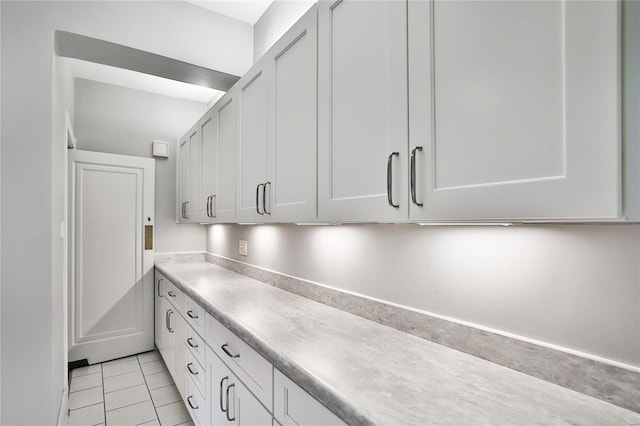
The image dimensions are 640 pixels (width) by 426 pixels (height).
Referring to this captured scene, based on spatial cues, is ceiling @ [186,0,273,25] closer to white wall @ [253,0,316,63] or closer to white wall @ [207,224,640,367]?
white wall @ [253,0,316,63]

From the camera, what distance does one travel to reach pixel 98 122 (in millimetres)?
3340

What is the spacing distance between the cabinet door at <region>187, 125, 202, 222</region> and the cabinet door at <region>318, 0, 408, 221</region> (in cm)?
191

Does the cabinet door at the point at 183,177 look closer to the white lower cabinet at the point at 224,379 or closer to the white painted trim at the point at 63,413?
the white lower cabinet at the point at 224,379

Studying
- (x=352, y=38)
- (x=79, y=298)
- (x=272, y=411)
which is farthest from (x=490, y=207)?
(x=79, y=298)

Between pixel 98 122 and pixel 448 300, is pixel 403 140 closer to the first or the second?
pixel 448 300

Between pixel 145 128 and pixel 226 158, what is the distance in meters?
1.89

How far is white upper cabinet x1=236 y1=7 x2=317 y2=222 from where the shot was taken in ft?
4.57

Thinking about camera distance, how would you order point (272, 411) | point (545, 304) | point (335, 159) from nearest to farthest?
point (545, 304) → point (272, 411) → point (335, 159)

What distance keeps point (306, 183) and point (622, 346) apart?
1.10 meters

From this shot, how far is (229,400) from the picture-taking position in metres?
1.46

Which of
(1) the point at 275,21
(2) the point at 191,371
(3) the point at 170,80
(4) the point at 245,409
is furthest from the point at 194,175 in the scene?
(4) the point at 245,409

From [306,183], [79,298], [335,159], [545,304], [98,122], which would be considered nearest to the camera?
[545,304]

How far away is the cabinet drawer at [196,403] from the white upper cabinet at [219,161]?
1.07 metres

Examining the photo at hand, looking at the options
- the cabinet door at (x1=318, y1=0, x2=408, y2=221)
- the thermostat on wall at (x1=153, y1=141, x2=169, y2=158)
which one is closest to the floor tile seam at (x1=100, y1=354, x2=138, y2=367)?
the thermostat on wall at (x1=153, y1=141, x2=169, y2=158)
